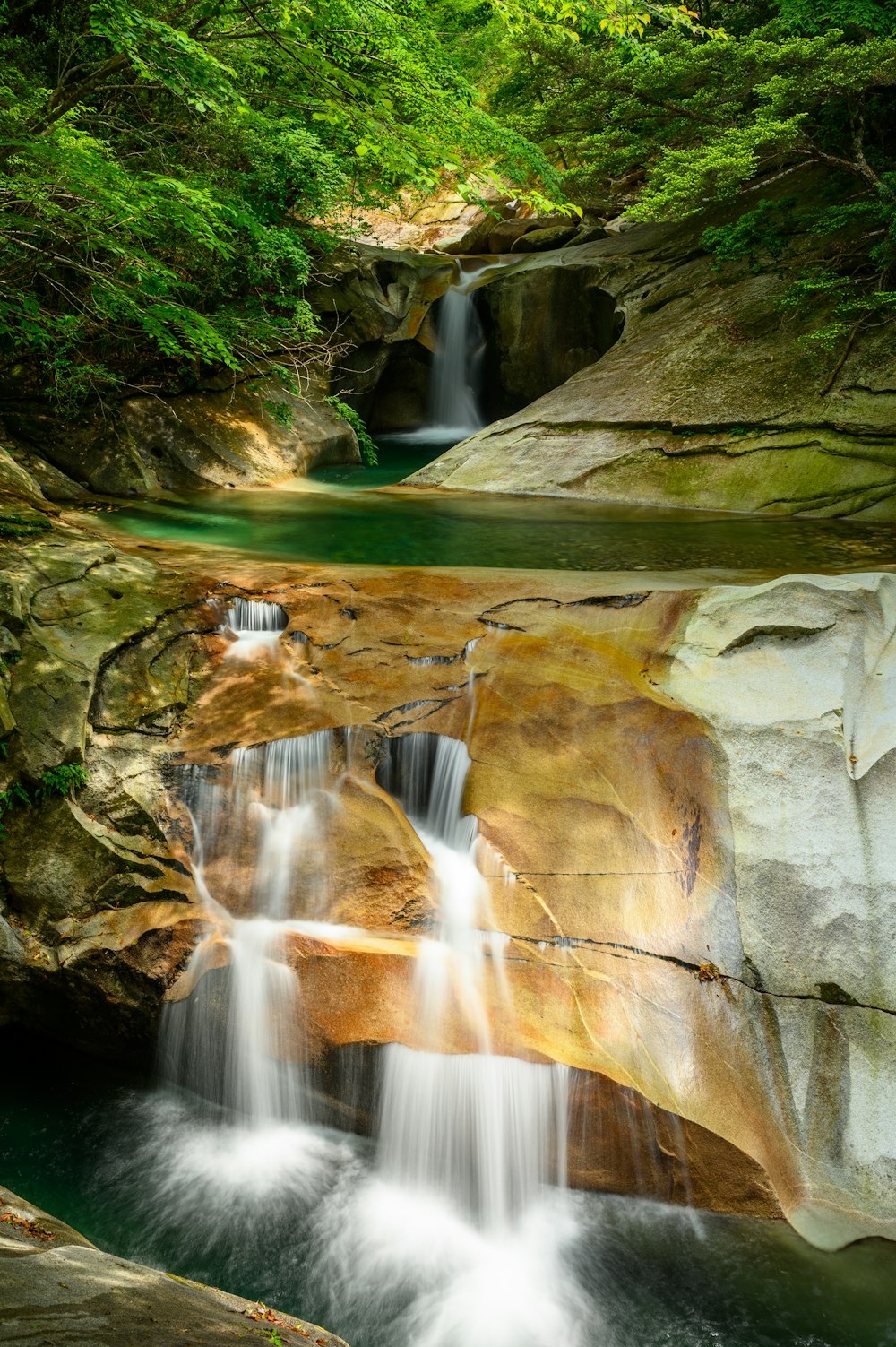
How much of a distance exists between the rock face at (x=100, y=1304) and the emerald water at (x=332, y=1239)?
834mm

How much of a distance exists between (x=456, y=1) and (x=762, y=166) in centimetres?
485

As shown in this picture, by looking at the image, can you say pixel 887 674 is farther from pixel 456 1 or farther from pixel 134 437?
pixel 456 1

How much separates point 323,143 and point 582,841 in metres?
11.8

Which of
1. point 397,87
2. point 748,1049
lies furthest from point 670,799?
point 397,87

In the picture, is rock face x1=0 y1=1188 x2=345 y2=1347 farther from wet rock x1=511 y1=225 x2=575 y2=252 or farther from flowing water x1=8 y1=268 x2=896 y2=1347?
wet rock x1=511 y1=225 x2=575 y2=252

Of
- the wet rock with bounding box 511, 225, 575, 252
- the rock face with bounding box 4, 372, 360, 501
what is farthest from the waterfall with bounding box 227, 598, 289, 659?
the wet rock with bounding box 511, 225, 575, 252

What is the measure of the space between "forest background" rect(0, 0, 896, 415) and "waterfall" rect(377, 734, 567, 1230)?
5463 mm

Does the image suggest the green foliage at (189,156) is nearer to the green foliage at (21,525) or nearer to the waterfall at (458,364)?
the green foliage at (21,525)

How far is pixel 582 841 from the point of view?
4.69 m

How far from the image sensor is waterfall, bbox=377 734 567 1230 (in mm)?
4219

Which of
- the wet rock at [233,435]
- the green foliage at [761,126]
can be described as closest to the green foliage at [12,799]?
the wet rock at [233,435]

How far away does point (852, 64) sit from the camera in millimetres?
8820

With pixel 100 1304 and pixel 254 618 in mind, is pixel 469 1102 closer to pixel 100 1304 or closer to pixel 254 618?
pixel 100 1304

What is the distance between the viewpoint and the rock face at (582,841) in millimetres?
4125
